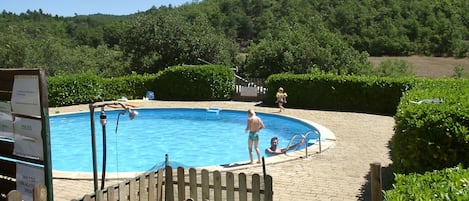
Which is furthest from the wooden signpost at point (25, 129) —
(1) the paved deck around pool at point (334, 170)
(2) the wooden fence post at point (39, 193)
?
(1) the paved deck around pool at point (334, 170)

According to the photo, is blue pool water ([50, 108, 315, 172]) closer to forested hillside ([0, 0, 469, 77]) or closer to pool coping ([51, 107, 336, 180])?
pool coping ([51, 107, 336, 180])

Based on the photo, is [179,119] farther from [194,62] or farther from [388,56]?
[388,56]

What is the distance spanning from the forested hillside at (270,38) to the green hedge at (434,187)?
66.6 ft

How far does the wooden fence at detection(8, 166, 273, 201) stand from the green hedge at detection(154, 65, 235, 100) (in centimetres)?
1623

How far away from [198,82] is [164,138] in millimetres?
6591

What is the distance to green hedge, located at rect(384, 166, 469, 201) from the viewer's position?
3242 millimetres

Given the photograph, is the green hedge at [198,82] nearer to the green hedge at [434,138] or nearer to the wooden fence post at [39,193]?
the green hedge at [434,138]

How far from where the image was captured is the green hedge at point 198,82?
2255 centimetres

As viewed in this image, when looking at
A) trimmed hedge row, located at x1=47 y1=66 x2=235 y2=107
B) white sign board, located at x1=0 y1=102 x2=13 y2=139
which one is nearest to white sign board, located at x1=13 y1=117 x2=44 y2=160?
white sign board, located at x1=0 y1=102 x2=13 y2=139

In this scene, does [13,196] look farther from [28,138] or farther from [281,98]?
[281,98]

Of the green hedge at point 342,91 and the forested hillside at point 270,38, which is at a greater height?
the forested hillside at point 270,38

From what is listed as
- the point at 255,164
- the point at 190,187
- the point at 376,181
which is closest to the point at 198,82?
the point at 255,164

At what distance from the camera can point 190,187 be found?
6.07m

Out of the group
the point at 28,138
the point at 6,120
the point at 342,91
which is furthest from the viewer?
the point at 342,91
